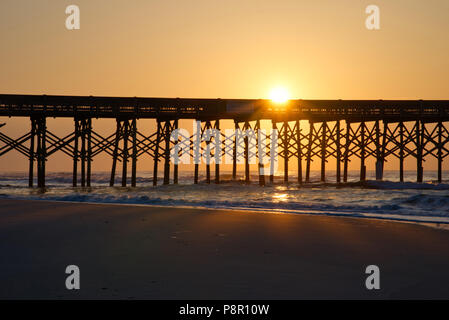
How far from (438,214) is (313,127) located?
22673 mm

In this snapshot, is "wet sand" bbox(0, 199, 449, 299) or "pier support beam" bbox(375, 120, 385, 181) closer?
"wet sand" bbox(0, 199, 449, 299)

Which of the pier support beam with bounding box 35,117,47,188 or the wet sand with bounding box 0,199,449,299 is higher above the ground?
the pier support beam with bounding box 35,117,47,188

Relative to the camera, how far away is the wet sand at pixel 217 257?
17.7 feet

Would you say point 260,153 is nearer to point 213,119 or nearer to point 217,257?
point 213,119

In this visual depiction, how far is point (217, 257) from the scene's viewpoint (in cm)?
699

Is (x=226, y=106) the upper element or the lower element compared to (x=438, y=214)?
upper

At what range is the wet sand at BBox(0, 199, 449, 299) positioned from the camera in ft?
17.7

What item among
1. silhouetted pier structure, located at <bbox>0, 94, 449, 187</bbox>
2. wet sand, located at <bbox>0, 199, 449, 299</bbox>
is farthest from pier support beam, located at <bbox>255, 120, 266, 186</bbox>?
wet sand, located at <bbox>0, 199, 449, 299</bbox>

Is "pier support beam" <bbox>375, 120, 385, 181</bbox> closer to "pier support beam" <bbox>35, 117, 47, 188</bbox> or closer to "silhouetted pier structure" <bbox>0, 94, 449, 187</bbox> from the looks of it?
"silhouetted pier structure" <bbox>0, 94, 449, 187</bbox>

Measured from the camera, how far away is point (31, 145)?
100 ft

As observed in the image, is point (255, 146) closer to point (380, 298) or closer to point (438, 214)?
point (438, 214)

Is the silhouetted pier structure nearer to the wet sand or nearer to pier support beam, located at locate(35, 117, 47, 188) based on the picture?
pier support beam, located at locate(35, 117, 47, 188)

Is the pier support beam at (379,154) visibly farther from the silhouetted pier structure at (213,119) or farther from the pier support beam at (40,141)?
the pier support beam at (40,141)
